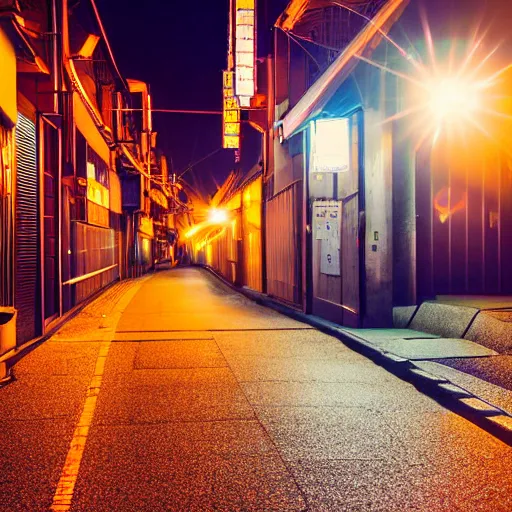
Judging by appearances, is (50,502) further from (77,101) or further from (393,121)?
(77,101)

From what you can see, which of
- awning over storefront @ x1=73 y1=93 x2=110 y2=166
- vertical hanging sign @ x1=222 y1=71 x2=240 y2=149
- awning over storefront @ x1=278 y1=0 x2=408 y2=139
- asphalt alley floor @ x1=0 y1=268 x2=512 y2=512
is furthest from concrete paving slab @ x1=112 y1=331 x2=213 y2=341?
vertical hanging sign @ x1=222 y1=71 x2=240 y2=149

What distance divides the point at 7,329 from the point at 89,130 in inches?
508

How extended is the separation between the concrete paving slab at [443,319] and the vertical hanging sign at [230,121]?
1369 centimetres

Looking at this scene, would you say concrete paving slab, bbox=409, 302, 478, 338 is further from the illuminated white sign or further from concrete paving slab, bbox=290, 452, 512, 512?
concrete paving slab, bbox=290, 452, 512, 512

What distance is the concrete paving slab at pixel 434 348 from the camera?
7.30m

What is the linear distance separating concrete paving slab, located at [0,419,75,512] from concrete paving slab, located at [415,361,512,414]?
4.09 meters

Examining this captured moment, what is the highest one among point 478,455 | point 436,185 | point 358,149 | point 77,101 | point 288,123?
point 77,101

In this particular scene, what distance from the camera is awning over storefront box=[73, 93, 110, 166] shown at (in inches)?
656

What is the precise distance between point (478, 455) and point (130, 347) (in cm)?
635

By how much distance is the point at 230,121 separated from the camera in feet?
70.5

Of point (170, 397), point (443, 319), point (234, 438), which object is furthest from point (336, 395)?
point (443, 319)

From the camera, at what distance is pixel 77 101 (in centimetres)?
1678

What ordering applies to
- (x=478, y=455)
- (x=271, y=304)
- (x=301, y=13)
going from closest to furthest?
1. (x=478, y=455)
2. (x=301, y=13)
3. (x=271, y=304)

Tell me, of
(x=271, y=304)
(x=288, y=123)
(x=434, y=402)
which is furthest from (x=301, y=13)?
(x=434, y=402)
